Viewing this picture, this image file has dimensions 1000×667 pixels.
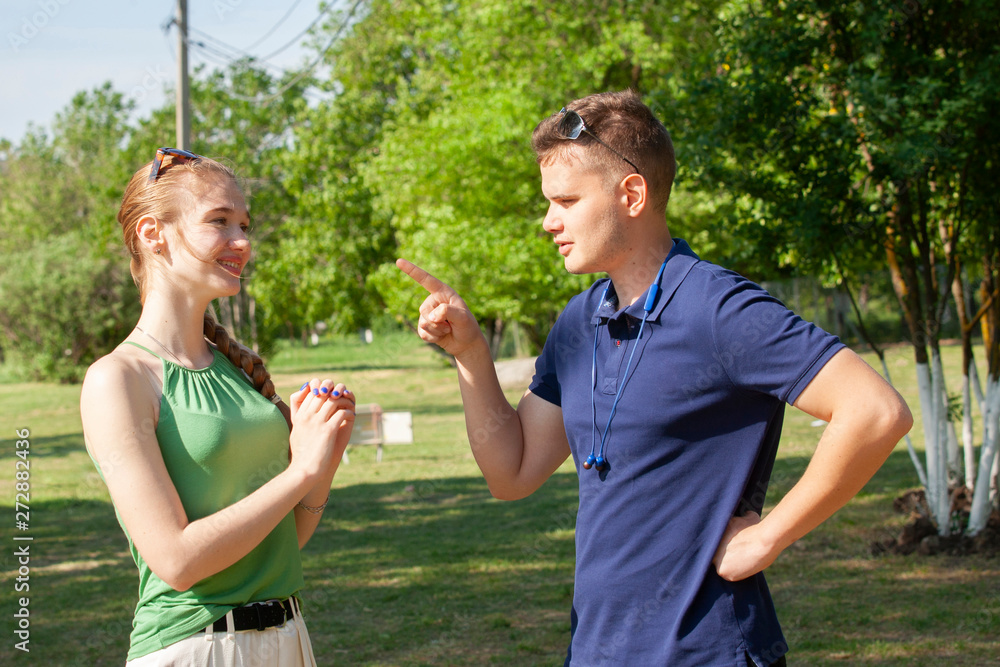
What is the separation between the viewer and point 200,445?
1988mm

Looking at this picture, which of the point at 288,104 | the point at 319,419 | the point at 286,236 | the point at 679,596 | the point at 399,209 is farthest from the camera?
the point at 286,236

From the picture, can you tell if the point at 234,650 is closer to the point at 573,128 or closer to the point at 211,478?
the point at 211,478

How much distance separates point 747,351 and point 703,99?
5.99 meters

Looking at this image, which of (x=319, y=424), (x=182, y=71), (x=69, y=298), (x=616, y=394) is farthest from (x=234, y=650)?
(x=69, y=298)

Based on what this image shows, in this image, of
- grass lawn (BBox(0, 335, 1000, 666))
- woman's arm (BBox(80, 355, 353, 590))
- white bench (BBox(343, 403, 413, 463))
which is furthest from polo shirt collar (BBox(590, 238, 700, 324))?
white bench (BBox(343, 403, 413, 463))

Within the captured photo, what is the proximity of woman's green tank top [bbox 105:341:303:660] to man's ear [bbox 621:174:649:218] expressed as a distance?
1014mm

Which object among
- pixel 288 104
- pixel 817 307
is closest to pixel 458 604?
pixel 817 307

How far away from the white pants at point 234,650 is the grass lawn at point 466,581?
361cm

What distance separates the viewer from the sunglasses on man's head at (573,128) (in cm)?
205

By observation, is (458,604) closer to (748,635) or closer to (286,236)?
(748,635)

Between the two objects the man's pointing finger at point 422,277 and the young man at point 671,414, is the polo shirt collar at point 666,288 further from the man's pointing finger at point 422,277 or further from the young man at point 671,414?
the man's pointing finger at point 422,277

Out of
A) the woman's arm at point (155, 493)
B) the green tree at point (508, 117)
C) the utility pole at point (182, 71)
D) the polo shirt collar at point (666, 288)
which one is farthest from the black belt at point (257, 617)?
the green tree at point (508, 117)

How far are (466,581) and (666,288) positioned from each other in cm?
561

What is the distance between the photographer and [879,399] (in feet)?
5.78
